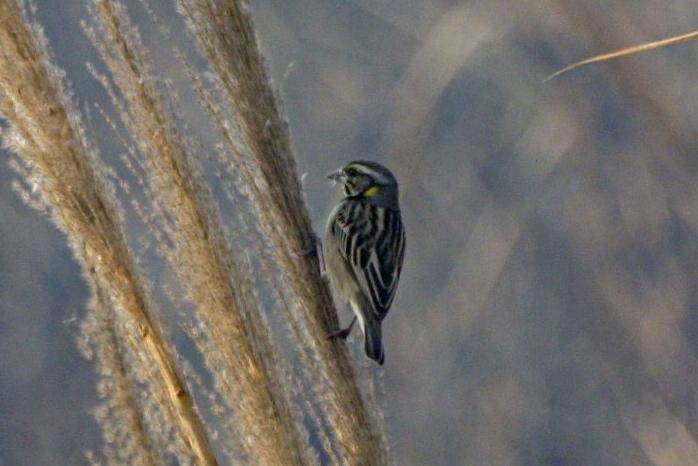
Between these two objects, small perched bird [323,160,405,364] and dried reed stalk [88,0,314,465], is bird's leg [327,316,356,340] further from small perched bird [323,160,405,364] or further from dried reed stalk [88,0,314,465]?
small perched bird [323,160,405,364]

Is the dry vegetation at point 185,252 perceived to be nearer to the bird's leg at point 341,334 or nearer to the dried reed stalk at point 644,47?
the bird's leg at point 341,334

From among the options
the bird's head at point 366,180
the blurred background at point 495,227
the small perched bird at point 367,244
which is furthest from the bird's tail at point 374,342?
the bird's head at point 366,180

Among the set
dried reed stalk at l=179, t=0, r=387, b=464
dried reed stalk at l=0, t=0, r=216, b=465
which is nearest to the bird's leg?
dried reed stalk at l=179, t=0, r=387, b=464

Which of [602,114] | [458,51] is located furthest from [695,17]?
[458,51]

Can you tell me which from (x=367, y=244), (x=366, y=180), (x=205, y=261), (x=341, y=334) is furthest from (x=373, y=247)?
(x=205, y=261)

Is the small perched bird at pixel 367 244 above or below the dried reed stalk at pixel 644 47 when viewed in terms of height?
below

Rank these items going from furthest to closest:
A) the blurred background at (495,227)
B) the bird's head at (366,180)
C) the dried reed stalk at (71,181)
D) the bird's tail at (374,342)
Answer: the bird's head at (366,180) < the bird's tail at (374,342) < the blurred background at (495,227) < the dried reed stalk at (71,181)

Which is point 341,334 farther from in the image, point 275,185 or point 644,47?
point 644,47
